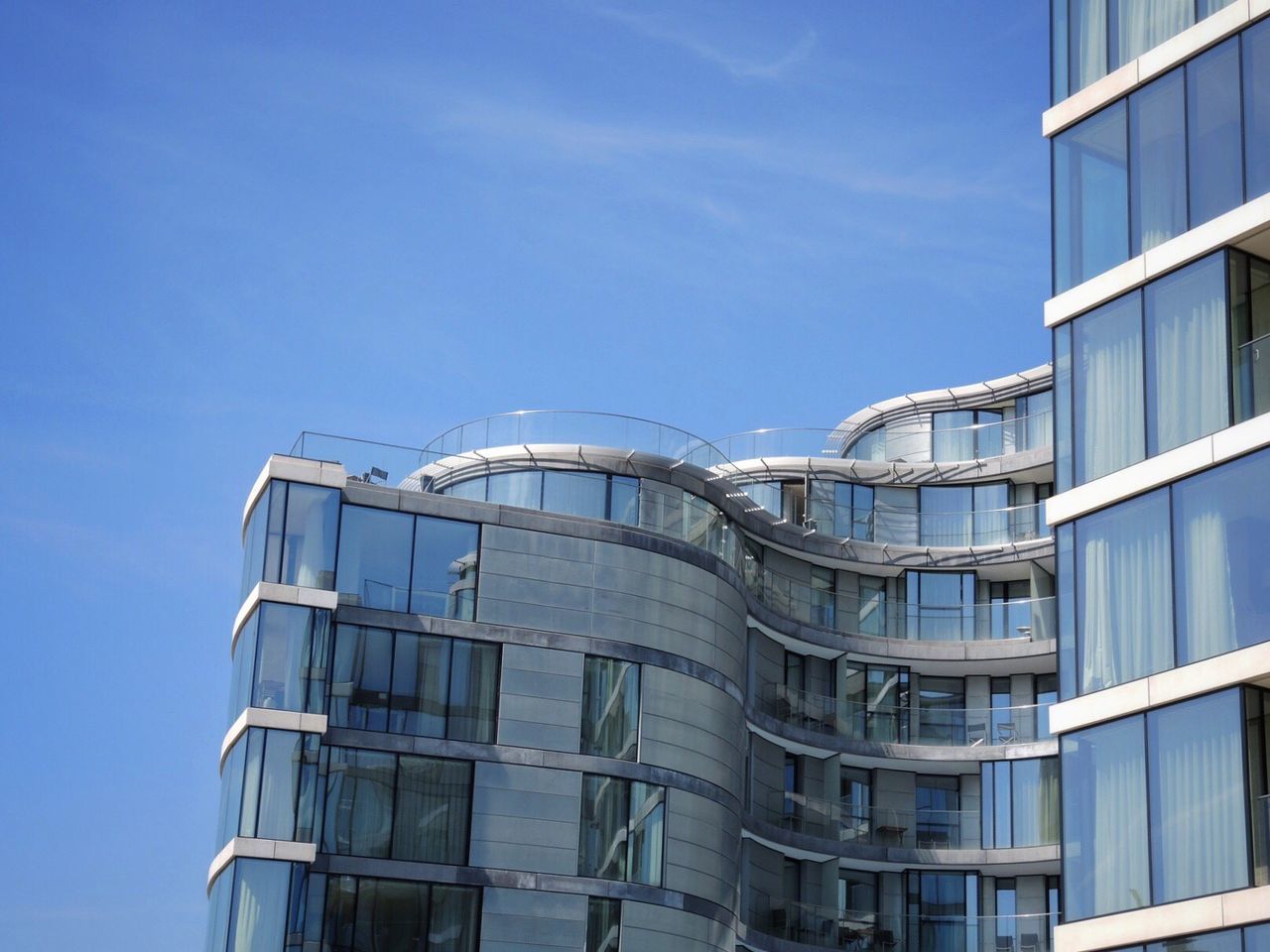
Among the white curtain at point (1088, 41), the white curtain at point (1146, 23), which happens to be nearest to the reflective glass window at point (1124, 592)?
the white curtain at point (1146, 23)

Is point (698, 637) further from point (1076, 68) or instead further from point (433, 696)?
point (1076, 68)

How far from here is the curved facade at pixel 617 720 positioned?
47719 mm

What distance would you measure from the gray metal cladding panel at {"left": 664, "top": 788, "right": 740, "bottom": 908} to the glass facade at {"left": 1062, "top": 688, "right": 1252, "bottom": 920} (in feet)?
64.6

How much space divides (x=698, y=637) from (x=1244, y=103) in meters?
25.1

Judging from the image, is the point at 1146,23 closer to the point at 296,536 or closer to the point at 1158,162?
the point at 1158,162

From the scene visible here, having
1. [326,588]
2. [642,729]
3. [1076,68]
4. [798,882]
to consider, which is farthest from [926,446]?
[1076,68]

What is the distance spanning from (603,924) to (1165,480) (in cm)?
2284

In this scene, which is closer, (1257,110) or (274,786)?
(1257,110)

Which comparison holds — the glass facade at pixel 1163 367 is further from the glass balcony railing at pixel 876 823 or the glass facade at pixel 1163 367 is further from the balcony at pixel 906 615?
the glass balcony railing at pixel 876 823

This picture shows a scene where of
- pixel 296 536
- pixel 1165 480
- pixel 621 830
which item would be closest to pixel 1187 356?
pixel 1165 480

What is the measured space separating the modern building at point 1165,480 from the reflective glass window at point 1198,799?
3 centimetres

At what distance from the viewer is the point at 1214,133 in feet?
104

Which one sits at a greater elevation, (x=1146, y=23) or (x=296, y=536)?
(x=1146, y=23)

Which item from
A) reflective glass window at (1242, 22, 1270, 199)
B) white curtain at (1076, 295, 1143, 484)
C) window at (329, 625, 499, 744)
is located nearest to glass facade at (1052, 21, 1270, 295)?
reflective glass window at (1242, 22, 1270, 199)
